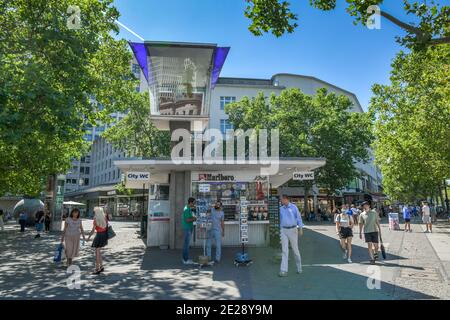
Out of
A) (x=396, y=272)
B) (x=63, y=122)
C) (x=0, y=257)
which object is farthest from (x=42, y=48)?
(x=396, y=272)

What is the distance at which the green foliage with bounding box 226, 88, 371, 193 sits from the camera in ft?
118

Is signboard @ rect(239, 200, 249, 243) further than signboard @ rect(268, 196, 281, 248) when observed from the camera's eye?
No

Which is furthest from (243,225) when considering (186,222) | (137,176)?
(137,176)

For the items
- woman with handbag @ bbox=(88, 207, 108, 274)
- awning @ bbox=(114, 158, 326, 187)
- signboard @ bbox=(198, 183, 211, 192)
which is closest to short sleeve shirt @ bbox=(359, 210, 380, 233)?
awning @ bbox=(114, 158, 326, 187)

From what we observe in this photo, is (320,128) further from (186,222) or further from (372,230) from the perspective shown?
(186,222)

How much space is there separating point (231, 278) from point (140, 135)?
2697 cm

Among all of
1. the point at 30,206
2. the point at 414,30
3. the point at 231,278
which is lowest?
the point at 231,278

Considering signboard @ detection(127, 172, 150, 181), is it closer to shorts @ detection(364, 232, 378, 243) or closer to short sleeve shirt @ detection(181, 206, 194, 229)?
short sleeve shirt @ detection(181, 206, 194, 229)

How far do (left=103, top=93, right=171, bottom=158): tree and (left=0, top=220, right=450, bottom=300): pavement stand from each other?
20.7m

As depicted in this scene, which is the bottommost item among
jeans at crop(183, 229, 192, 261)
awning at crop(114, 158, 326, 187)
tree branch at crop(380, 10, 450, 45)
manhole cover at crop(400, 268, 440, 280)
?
manhole cover at crop(400, 268, 440, 280)

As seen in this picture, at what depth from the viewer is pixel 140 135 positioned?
1303 inches

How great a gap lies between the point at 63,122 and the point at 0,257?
6006 millimetres
